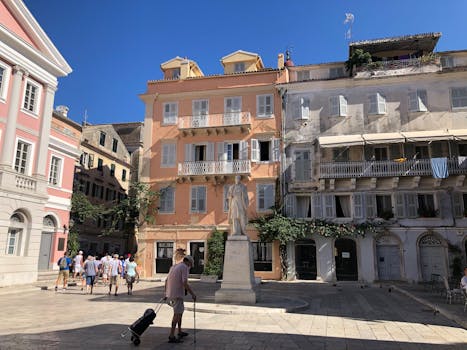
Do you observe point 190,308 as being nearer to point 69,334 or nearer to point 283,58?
point 69,334

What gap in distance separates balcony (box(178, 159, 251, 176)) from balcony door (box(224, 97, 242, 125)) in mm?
2998

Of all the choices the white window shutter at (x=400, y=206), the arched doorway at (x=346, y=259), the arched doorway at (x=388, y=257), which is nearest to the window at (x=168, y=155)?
the arched doorway at (x=346, y=259)

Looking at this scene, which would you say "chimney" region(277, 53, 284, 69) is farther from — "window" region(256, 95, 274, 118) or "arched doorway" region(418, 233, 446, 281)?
"arched doorway" region(418, 233, 446, 281)

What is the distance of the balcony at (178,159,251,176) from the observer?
2688 cm

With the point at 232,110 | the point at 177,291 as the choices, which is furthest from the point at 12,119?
the point at 177,291

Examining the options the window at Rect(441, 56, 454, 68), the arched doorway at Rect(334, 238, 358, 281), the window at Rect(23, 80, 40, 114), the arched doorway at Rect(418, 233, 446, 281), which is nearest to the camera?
the window at Rect(23, 80, 40, 114)

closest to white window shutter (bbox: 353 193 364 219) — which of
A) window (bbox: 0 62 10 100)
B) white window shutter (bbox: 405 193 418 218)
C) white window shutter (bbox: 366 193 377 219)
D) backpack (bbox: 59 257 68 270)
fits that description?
white window shutter (bbox: 366 193 377 219)

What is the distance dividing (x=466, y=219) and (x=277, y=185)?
11.7 metres

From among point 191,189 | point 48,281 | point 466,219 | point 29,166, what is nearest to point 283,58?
point 191,189

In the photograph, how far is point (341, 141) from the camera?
2464 cm

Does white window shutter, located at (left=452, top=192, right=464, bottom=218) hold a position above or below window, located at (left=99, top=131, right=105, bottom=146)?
below

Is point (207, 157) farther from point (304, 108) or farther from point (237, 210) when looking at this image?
point (237, 210)

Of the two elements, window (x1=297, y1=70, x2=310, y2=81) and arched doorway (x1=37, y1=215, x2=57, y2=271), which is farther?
window (x1=297, y1=70, x2=310, y2=81)

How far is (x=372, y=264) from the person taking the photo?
2408 centimetres
